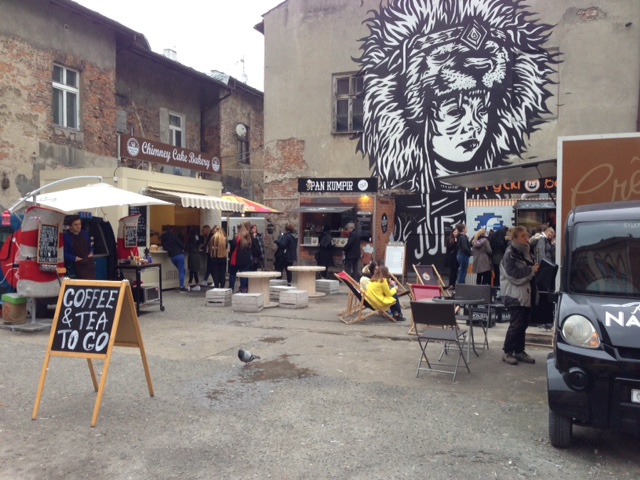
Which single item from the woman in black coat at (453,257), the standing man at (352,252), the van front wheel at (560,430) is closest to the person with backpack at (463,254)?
the woman in black coat at (453,257)

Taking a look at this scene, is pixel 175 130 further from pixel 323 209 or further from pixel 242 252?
pixel 242 252

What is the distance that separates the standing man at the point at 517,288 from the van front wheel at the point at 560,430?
2448mm

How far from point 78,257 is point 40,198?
3.75ft

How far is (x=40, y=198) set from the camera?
880cm

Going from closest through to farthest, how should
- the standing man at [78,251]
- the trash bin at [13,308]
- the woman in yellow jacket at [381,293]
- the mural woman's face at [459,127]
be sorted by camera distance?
the trash bin at [13,308]
the standing man at [78,251]
the woman in yellow jacket at [381,293]
the mural woman's face at [459,127]

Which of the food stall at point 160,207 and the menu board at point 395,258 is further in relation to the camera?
the menu board at point 395,258

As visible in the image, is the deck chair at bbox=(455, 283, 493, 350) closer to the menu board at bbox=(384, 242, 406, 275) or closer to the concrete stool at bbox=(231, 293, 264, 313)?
the concrete stool at bbox=(231, 293, 264, 313)

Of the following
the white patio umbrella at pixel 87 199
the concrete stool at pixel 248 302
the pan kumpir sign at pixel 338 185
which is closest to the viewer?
the white patio umbrella at pixel 87 199

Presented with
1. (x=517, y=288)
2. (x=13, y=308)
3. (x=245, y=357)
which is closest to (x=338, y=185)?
(x=13, y=308)

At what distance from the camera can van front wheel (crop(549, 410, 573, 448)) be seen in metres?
4.08

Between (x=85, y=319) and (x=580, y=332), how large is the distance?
412cm

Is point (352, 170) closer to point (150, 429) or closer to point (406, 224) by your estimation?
point (406, 224)

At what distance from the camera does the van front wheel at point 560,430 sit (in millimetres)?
4082

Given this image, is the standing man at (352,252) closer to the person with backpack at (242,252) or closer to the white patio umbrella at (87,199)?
the person with backpack at (242,252)
